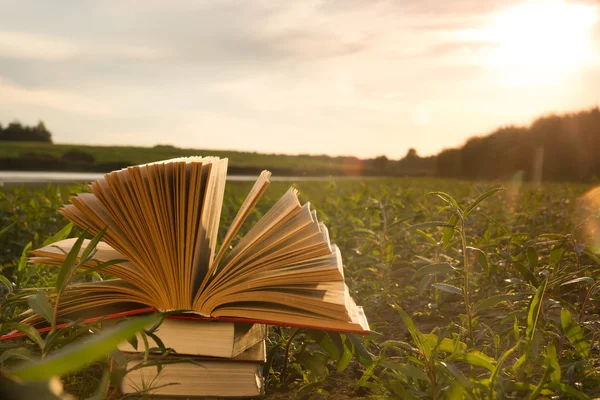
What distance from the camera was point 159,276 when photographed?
1422mm

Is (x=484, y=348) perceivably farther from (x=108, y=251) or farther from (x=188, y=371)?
(x=108, y=251)

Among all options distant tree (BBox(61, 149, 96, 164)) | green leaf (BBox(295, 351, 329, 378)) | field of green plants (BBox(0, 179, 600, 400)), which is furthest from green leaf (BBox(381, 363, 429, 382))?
distant tree (BBox(61, 149, 96, 164))

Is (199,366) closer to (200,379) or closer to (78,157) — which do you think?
(200,379)

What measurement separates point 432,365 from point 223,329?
55 centimetres

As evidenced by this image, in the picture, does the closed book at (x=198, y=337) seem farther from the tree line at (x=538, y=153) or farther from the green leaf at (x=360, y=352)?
the tree line at (x=538, y=153)

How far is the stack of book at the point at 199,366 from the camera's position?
144cm

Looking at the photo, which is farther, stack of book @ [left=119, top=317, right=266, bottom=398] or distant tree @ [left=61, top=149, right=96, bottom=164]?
distant tree @ [left=61, top=149, right=96, bottom=164]

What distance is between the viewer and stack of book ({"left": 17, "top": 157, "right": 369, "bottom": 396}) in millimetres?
1371

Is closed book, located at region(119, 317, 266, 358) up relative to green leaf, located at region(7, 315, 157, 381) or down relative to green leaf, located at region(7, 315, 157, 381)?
down

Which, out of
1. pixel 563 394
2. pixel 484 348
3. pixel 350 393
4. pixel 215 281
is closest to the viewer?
pixel 563 394

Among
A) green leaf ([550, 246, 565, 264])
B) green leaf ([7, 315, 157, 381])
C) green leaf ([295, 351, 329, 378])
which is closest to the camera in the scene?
green leaf ([7, 315, 157, 381])

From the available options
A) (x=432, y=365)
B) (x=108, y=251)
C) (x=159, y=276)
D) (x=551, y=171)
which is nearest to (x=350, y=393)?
(x=432, y=365)

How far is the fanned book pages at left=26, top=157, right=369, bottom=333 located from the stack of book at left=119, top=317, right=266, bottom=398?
0.18 feet

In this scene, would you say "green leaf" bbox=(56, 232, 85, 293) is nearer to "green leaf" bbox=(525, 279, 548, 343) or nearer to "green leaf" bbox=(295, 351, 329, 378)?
"green leaf" bbox=(295, 351, 329, 378)
